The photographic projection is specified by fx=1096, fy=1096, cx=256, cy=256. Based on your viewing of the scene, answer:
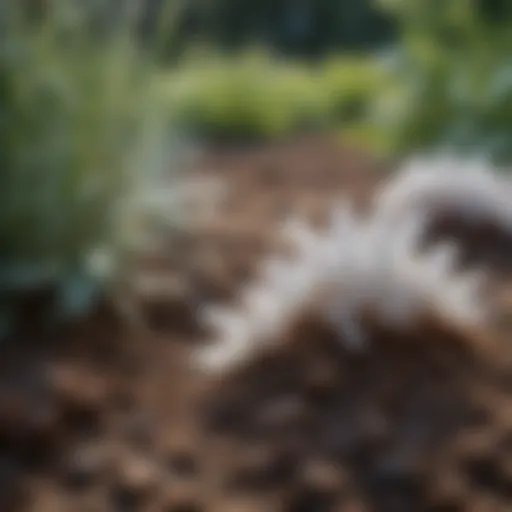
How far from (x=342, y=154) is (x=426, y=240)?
1.34 m

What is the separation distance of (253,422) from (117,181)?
56 centimetres

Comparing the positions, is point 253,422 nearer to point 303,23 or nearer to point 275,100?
point 303,23

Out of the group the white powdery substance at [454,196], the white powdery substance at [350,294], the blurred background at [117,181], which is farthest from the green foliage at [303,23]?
the white powdery substance at [350,294]

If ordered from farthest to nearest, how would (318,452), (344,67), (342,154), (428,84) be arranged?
(344,67), (342,154), (428,84), (318,452)

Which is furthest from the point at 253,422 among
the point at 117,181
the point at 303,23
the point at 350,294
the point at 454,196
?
the point at 303,23

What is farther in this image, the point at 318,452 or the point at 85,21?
the point at 85,21

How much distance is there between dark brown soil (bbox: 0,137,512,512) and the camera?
4.00 ft

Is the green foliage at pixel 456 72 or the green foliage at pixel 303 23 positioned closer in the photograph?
the green foliage at pixel 456 72

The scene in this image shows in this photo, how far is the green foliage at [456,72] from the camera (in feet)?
7.63

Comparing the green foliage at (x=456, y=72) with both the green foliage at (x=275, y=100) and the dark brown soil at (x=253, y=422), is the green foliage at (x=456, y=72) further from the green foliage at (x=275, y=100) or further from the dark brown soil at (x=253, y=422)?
the green foliage at (x=275, y=100)

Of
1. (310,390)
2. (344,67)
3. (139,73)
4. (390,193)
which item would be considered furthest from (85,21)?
(344,67)

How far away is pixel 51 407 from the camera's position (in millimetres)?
1421

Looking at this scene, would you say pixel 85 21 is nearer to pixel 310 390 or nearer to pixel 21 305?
pixel 21 305

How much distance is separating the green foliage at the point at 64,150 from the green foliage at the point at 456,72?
2.78ft
